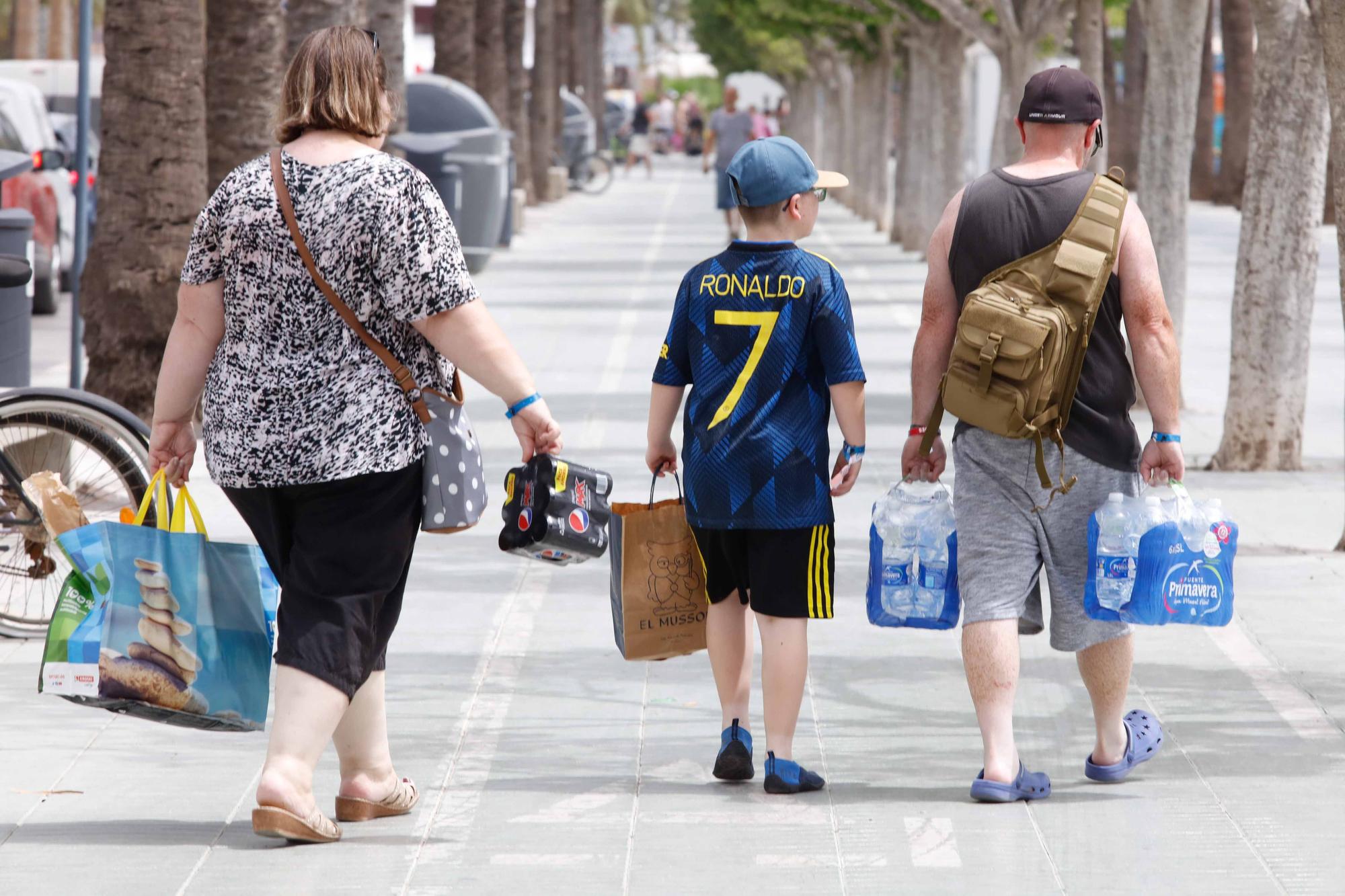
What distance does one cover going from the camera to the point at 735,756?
16.5 feet

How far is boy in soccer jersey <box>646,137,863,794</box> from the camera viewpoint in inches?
187

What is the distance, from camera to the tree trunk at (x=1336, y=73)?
687 cm

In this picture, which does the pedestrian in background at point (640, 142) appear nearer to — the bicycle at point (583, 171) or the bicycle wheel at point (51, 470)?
the bicycle at point (583, 171)

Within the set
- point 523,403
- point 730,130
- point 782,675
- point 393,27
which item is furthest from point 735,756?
point 730,130

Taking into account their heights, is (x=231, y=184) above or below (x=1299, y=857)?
above

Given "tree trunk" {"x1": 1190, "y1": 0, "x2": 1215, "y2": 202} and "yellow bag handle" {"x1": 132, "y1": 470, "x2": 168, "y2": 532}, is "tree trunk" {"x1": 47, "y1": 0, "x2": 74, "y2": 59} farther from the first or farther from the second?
"yellow bag handle" {"x1": 132, "y1": 470, "x2": 168, "y2": 532}

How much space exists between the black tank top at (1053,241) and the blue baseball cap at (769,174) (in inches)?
12.6

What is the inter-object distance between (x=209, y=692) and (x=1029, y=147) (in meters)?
2.22

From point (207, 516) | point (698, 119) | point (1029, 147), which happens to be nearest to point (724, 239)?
point (207, 516)

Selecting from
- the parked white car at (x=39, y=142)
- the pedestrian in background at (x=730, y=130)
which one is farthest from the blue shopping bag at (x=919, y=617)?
the pedestrian in background at (x=730, y=130)

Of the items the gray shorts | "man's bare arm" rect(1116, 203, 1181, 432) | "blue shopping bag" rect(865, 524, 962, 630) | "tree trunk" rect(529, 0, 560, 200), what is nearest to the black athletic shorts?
"blue shopping bag" rect(865, 524, 962, 630)

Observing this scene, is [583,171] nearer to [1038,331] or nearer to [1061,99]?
[1061,99]

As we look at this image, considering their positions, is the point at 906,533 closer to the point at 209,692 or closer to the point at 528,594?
the point at 209,692

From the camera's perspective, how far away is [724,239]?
93.4 feet
